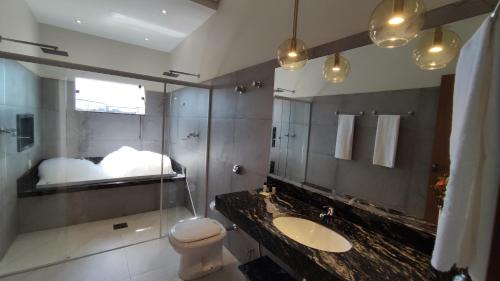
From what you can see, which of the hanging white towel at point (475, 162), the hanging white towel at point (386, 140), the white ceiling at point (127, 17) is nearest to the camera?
the hanging white towel at point (475, 162)

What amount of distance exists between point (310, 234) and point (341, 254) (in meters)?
0.36

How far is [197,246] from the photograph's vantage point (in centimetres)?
187

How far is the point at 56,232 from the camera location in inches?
100

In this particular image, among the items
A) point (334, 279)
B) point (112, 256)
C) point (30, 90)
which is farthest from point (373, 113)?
point (30, 90)

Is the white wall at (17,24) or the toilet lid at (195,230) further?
the white wall at (17,24)

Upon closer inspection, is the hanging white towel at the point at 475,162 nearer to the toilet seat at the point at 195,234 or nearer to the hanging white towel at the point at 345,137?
the hanging white towel at the point at 345,137

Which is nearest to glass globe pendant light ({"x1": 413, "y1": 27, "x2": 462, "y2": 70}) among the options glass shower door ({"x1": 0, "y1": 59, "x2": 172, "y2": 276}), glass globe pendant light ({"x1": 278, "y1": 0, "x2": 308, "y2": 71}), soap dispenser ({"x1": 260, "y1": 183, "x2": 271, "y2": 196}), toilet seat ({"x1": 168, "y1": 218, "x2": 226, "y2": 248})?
glass globe pendant light ({"x1": 278, "y1": 0, "x2": 308, "y2": 71})

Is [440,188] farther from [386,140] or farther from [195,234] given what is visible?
[195,234]

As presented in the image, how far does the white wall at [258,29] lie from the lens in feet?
4.36

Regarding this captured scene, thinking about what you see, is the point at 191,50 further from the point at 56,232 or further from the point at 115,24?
the point at 56,232

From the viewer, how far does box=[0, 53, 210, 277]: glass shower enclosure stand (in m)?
2.22

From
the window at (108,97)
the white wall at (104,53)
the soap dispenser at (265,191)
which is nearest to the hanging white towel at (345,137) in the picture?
the soap dispenser at (265,191)

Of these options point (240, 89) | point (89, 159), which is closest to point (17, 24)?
point (89, 159)

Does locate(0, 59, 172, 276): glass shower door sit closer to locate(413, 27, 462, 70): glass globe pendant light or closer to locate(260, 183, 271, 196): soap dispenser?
locate(260, 183, 271, 196): soap dispenser
